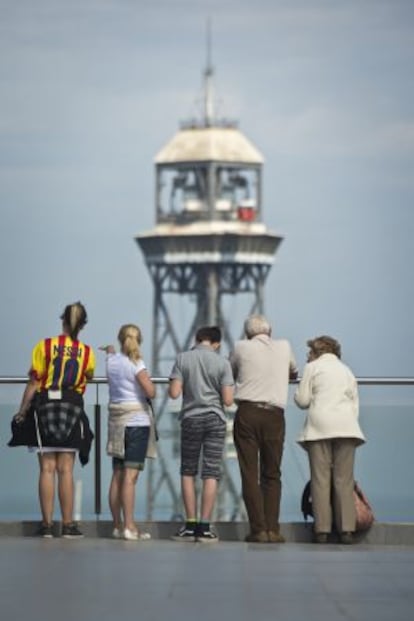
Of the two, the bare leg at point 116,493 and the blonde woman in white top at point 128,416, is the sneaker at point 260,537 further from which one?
the bare leg at point 116,493

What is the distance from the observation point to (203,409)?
43.3ft

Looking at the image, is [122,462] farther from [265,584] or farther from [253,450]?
[265,584]

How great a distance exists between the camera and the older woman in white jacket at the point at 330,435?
13422mm

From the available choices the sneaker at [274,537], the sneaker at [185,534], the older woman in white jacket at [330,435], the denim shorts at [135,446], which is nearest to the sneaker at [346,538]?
the older woman in white jacket at [330,435]

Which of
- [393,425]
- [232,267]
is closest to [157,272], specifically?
[232,267]

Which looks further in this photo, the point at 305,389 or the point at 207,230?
the point at 207,230

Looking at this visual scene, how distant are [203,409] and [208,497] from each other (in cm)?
57

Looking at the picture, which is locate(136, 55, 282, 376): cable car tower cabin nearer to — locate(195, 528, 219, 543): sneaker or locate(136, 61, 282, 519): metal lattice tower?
locate(136, 61, 282, 519): metal lattice tower

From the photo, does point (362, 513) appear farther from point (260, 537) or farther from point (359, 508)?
point (260, 537)

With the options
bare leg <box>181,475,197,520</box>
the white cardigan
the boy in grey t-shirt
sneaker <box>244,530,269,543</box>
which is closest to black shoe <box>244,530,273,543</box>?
sneaker <box>244,530,269,543</box>

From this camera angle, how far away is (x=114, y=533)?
1370cm

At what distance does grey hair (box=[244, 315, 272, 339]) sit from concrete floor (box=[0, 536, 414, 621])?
137 cm

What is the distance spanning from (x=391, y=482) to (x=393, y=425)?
1.34ft

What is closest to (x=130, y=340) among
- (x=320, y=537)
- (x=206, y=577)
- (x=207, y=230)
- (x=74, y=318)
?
(x=74, y=318)
